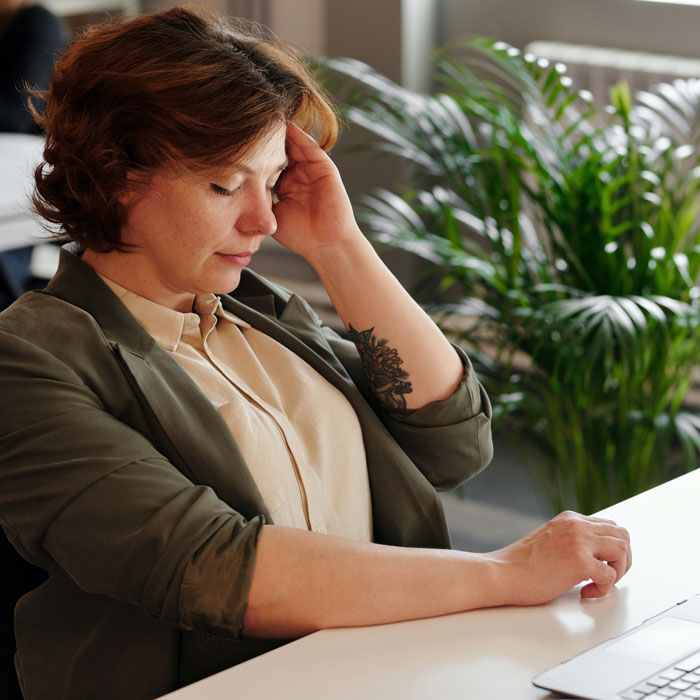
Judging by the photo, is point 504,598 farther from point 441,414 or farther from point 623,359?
point 623,359

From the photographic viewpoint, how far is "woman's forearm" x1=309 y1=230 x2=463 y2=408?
150cm

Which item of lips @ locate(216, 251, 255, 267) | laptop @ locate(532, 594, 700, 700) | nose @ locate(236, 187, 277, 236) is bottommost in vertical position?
laptop @ locate(532, 594, 700, 700)

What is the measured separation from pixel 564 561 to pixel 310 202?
2.04 ft

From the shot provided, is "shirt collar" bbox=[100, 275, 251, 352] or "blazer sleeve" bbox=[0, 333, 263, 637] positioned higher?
"shirt collar" bbox=[100, 275, 251, 352]

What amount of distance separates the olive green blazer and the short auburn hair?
9 centimetres

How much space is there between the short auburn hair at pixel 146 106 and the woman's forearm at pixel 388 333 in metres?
0.25

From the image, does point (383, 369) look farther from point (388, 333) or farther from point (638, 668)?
point (638, 668)

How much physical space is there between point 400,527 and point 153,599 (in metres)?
0.41

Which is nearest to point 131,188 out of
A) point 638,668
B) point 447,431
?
point 447,431

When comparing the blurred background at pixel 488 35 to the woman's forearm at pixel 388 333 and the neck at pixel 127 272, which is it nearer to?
the woman's forearm at pixel 388 333

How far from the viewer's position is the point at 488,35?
155 inches

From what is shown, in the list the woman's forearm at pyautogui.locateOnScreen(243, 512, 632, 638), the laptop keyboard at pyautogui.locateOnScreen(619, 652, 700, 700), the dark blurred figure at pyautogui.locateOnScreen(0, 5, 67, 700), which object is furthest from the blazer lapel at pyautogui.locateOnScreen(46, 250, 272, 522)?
the dark blurred figure at pyautogui.locateOnScreen(0, 5, 67, 700)

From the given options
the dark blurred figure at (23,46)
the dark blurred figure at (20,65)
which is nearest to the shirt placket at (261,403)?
the dark blurred figure at (20,65)

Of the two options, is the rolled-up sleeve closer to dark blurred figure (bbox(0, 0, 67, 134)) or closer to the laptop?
the laptop
